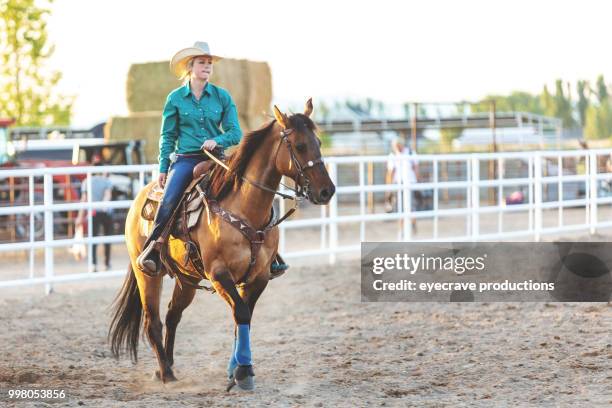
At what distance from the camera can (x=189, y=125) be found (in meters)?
6.17

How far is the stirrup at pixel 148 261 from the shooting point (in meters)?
6.18

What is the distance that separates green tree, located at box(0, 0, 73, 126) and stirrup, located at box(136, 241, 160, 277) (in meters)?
22.6

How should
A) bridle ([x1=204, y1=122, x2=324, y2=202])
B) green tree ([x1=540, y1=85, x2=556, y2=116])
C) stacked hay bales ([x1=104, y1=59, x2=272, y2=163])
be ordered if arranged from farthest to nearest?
green tree ([x1=540, y1=85, x2=556, y2=116]), stacked hay bales ([x1=104, y1=59, x2=272, y2=163]), bridle ([x1=204, y1=122, x2=324, y2=202])

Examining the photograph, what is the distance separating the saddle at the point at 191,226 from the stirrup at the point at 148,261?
84 mm

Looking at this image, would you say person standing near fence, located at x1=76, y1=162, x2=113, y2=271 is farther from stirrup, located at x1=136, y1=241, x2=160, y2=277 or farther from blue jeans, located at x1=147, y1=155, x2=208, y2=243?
blue jeans, located at x1=147, y1=155, x2=208, y2=243

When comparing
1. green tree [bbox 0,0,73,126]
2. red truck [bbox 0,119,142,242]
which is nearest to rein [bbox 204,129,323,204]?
red truck [bbox 0,119,142,242]

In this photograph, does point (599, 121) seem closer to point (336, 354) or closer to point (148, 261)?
point (336, 354)

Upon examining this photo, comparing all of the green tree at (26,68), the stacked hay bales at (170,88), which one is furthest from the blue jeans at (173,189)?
the green tree at (26,68)

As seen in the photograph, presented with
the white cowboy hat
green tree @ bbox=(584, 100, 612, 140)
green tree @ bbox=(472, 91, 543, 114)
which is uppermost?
green tree @ bbox=(472, 91, 543, 114)

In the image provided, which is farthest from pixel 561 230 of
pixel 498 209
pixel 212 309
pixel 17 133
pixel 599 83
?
pixel 599 83

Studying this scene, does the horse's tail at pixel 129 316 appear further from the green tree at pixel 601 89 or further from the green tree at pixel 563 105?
the green tree at pixel 563 105

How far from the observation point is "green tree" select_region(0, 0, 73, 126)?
2742 centimetres

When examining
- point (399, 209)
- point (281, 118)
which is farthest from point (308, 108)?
point (399, 209)

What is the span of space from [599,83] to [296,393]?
201 ft
